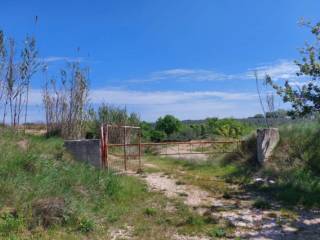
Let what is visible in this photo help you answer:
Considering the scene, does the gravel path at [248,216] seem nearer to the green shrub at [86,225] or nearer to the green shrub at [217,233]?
the green shrub at [217,233]

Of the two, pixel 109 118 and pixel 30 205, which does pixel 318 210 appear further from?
pixel 109 118

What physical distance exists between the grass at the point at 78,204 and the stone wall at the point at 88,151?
61.6 inches

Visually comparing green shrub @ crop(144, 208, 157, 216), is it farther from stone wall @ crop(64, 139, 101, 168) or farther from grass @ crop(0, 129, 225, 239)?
stone wall @ crop(64, 139, 101, 168)

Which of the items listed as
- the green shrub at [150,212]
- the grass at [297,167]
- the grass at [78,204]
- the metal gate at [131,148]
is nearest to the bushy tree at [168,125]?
the metal gate at [131,148]

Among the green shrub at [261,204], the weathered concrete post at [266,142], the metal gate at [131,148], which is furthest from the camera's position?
the metal gate at [131,148]

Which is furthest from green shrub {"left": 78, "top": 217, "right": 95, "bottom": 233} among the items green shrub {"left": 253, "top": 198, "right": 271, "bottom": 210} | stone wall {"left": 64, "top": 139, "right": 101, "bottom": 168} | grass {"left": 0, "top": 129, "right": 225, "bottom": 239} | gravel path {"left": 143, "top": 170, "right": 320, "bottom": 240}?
stone wall {"left": 64, "top": 139, "right": 101, "bottom": 168}

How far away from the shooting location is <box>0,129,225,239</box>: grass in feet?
24.2

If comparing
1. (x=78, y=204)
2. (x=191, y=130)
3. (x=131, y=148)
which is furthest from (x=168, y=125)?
(x=78, y=204)

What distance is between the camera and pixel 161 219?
8.78m

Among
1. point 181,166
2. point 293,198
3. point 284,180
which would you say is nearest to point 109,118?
point 181,166

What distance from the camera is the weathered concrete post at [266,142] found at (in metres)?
15.4

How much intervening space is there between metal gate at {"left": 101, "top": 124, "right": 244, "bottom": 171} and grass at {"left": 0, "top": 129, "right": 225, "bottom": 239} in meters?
3.07

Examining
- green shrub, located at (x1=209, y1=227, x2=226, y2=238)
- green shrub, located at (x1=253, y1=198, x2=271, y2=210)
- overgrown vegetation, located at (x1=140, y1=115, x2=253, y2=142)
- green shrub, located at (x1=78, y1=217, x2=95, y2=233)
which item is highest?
overgrown vegetation, located at (x1=140, y1=115, x2=253, y2=142)

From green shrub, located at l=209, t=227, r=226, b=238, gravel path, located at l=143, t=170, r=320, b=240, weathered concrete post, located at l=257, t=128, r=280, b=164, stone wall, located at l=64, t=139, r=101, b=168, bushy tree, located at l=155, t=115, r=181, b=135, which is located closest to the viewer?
green shrub, located at l=209, t=227, r=226, b=238
